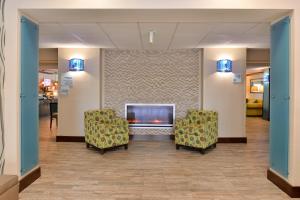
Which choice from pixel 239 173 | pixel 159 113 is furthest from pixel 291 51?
pixel 159 113

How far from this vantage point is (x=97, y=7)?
3.36 m

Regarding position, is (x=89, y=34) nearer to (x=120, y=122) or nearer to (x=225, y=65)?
(x=120, y=122)

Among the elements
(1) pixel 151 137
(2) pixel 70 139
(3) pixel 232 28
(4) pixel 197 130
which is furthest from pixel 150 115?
(3) pixel 232 28

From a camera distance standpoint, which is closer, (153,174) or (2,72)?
(2,72)

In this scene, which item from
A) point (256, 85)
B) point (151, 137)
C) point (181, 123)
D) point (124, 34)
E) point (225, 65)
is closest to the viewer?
point (124, 34)

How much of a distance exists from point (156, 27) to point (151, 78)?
2737 millimetres

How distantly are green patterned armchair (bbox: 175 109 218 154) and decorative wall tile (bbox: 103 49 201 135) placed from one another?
0.64 meters

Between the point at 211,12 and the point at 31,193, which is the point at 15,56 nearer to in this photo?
the point at 31,193

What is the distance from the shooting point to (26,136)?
3.70 meters

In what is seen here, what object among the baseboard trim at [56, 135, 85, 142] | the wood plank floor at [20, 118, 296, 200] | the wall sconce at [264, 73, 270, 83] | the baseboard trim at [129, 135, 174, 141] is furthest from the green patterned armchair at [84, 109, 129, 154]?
the wall sconce at [264, 73, 270, 83]

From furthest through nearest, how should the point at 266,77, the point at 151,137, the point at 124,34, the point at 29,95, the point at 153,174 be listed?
the point at 266,77 → the point at 151,137 → the point at 124,34 → the point at 153,174 → the point at 29,95

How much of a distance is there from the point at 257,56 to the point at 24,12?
20.8 feet

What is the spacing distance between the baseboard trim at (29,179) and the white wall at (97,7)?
0.66ft

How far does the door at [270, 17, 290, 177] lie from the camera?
137 inches
